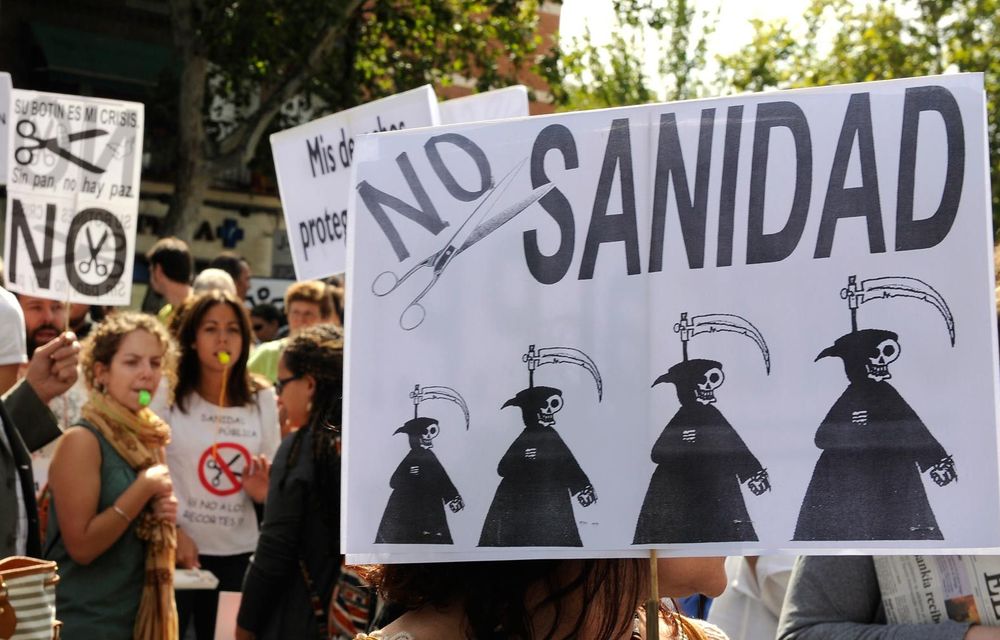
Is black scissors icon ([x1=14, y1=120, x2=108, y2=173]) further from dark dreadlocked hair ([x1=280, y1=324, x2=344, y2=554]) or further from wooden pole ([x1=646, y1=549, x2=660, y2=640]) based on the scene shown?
wooden pole ([x1=646, y1=549, x2=660, y2=640])

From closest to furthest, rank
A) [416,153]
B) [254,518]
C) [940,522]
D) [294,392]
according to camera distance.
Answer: [940,522]
[416,153]
[294,392]
[254,518]

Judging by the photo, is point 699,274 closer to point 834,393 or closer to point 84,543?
point 834,393

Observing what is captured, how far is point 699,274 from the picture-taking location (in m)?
1.84

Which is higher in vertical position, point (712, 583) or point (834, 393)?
point (834, 393)

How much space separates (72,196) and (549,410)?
15.4 ft

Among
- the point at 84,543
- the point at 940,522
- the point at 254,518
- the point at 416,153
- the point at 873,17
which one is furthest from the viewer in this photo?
the point at 873,17

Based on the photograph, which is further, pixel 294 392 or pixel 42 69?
pixel 42 69

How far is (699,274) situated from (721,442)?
24 cm

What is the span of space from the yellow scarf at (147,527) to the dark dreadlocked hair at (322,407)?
0.53 meters

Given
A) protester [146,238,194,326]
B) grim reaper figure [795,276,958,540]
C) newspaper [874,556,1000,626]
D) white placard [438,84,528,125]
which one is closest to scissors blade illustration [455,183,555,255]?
grim reaper figure [795,276,958,540]

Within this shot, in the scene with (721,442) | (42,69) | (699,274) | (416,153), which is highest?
(42,69)

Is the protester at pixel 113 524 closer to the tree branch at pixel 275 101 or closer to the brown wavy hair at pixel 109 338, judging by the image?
the brown wavy hair at pixel 109 338

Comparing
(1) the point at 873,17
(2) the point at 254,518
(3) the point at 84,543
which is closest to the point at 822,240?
(3) the point at 84,543

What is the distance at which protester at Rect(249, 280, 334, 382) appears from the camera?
6879mm
